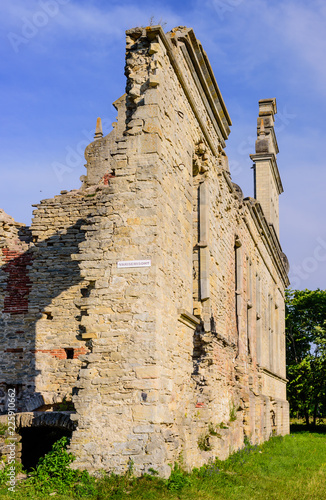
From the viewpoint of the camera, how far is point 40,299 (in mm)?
14320

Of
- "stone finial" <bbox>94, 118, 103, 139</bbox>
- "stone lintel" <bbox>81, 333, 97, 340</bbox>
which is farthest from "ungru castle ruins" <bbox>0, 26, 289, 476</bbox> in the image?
"stone finial" <bbox>94, 118, 103, 139</bbox>

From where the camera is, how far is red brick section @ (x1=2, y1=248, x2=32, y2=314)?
1445 centimetres

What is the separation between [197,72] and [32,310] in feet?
21.6

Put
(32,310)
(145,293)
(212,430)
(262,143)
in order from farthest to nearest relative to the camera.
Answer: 1. (262,143)
2. (32,310)
3. (212,430)
4. (145,293)

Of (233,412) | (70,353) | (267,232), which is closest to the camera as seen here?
(70,353)

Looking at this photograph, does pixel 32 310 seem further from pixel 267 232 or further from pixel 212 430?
pixel 267 232

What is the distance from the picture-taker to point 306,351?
1570 inches

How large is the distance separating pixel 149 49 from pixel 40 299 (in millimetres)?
6881

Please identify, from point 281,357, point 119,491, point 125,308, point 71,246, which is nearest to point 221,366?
point 71,246

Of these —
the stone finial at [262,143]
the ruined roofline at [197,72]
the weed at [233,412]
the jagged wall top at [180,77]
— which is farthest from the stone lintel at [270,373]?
the stone finial at [262,143]

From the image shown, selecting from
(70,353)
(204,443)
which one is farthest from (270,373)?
(204,443)

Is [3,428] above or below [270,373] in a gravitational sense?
below

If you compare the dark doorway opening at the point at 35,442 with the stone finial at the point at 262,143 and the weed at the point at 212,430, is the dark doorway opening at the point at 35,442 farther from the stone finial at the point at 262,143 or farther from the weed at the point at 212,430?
the stone finial at the point at 262,143

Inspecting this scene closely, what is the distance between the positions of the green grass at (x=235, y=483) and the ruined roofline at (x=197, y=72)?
662 centimetres
